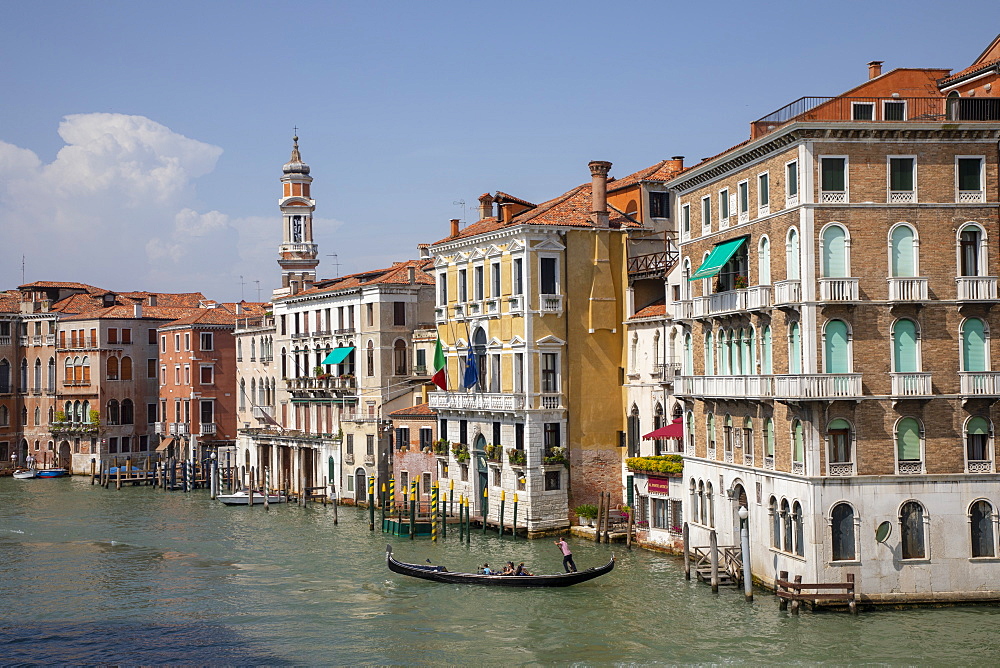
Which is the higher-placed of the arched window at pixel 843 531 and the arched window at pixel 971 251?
the arched window at pixel 971 251

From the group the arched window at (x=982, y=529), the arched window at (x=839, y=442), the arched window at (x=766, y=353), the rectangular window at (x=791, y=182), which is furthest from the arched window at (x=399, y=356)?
the arched window at (x=982, y=529)

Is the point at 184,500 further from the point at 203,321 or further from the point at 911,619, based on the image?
the point at 911,619

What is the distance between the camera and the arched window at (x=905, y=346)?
26875 millimetres

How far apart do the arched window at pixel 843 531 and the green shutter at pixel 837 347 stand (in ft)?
9.63

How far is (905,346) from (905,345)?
0.02 m

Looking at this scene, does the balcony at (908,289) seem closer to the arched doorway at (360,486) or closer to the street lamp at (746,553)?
the street lamp at (746,553)

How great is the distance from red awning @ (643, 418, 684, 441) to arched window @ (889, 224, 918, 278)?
33.5 ft

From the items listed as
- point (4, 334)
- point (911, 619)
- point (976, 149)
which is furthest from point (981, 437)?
point (4, 334)

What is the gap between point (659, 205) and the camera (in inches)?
1677

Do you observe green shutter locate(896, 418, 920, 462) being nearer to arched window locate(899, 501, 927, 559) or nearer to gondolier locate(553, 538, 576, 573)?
arched window locate(899, 501, 927, 559)

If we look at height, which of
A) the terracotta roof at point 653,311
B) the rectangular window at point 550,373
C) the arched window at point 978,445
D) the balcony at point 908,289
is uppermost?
the terracotta roof at point 653,311

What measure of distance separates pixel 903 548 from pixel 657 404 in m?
13.1

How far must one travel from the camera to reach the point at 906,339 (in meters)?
26.9

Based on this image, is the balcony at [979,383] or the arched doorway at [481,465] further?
the arched doorway at [481,465]
